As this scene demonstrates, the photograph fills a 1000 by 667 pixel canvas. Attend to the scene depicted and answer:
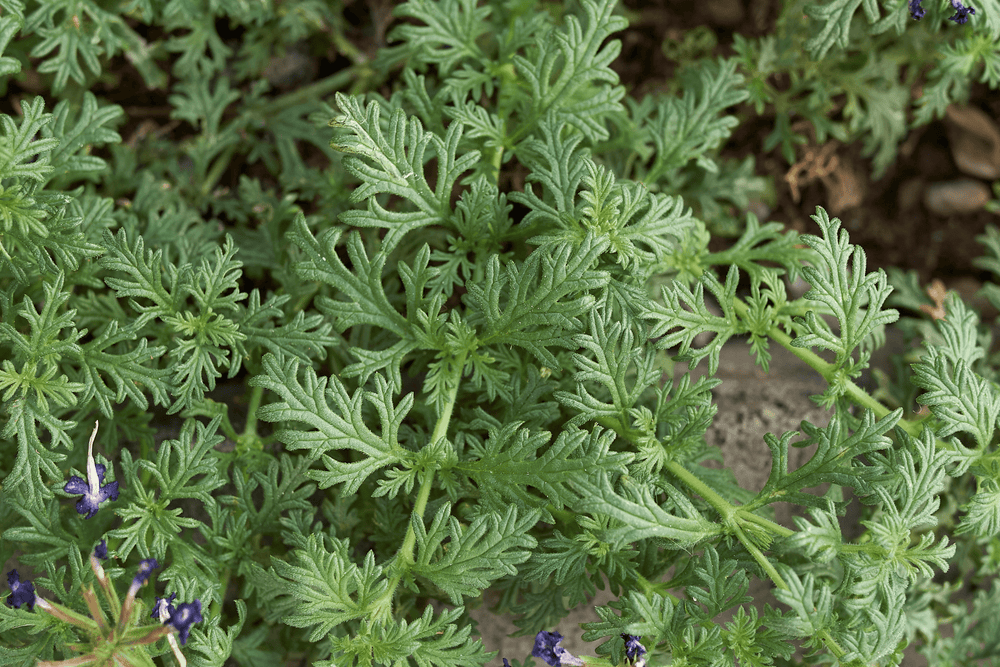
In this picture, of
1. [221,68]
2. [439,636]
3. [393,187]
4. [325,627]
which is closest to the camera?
[325,627]


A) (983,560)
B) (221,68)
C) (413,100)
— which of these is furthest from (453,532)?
(221,68)

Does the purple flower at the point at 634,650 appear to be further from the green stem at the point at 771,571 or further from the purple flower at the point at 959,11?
the purple flower at the point at 959,11

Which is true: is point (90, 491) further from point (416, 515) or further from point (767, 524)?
point (767, 524)

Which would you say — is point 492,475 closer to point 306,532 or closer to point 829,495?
point 306,532

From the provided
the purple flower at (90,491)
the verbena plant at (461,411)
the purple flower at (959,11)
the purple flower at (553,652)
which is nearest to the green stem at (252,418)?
the verbena plant at (461,411)

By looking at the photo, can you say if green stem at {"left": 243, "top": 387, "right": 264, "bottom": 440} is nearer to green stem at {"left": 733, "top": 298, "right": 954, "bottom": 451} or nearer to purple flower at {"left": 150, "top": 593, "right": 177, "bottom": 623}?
purple flower at {"left": 150, "top": 593, "right": 177, "bottom": 623}

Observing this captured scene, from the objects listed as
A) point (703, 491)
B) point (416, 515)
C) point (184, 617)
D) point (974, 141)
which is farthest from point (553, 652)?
point (974, 141)
